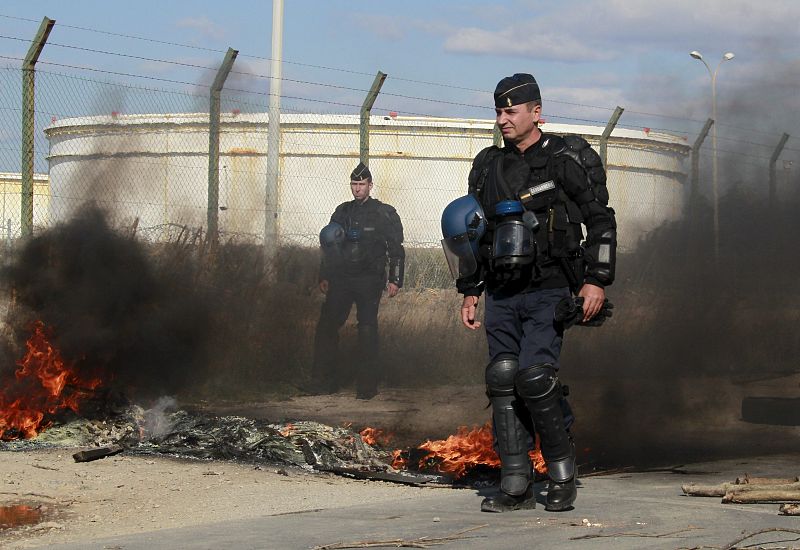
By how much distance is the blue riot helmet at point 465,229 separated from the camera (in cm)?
548

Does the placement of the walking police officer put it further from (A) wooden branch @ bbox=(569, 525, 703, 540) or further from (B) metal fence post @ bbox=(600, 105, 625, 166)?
(B) metal fence post @ bbox=(600, 105, 625, 166)

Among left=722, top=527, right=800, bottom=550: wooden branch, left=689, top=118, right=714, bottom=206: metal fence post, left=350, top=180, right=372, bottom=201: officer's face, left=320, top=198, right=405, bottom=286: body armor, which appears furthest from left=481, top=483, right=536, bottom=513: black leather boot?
left=689, top=118, right=714, bottom=206: metal fence post

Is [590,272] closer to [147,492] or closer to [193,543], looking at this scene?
[193,543]

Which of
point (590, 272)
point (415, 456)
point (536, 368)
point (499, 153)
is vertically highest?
point (499, 153)

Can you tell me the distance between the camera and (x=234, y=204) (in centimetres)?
1121

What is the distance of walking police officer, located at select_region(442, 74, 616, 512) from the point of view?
5.31 m

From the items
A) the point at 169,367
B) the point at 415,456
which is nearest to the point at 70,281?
the point at 169,367

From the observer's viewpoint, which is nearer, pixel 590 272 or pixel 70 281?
pixel 590 272

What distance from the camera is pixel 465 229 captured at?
5.47m

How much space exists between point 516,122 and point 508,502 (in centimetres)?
159

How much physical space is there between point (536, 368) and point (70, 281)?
4340 mm

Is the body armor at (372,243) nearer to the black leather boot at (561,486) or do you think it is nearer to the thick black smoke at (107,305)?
the thick black smoke at (107,305)

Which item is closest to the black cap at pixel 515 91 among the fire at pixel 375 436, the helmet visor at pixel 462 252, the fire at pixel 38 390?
the helmet visor at pixel 462 252

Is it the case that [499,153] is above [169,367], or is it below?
above
